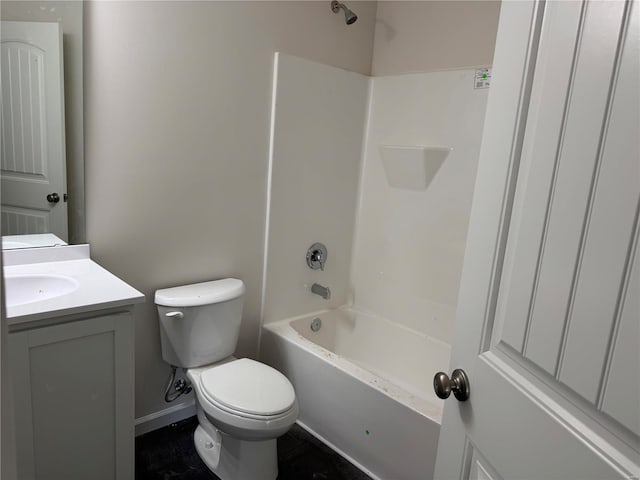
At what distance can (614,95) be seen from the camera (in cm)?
57

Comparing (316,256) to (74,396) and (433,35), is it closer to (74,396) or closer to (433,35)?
(433,35)

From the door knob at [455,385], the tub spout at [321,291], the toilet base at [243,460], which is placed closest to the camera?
the door knob at [455,385]

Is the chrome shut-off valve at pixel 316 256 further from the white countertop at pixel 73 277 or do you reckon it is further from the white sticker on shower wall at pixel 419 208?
the white countertop at pixel 73 277

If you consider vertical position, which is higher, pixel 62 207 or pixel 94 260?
pixel 62 207

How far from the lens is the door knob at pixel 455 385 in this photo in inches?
35.5

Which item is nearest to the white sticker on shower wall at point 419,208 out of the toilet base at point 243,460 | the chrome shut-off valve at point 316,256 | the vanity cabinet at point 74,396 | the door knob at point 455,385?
the chrome shut-off valve at point 316,256

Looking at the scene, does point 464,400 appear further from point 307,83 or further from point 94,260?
point 307,83

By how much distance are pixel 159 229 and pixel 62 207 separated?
14.7 inches

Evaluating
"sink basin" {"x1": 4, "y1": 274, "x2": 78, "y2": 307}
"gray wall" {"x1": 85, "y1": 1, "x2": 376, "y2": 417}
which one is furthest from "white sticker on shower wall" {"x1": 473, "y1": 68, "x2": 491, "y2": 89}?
"sink basin" {"x1": 4, "y1": 274, "x2": 78, "y2": 307}

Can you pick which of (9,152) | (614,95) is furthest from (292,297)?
(614,95)

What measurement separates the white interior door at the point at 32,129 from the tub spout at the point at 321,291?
4.26 feet

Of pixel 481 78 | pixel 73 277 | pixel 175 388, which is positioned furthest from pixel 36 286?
pixel 481 78

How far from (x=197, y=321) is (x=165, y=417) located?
1.93 ft

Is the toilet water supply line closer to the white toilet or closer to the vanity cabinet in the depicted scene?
the white toilet
